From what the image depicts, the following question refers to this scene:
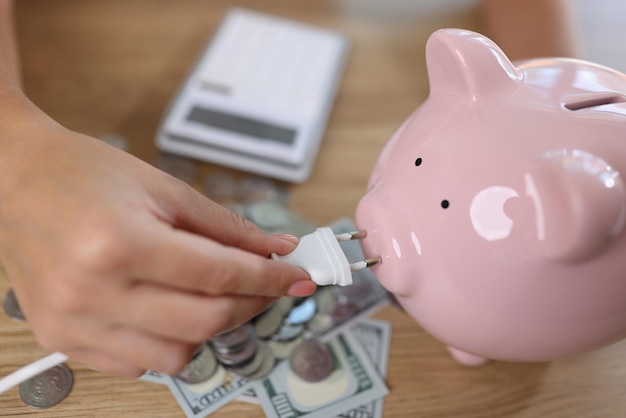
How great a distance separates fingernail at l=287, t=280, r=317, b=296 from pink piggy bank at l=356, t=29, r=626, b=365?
0.07m

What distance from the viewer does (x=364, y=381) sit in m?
0.59

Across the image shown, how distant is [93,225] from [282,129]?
1.40 feet

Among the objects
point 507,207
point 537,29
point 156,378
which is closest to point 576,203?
point 507,207

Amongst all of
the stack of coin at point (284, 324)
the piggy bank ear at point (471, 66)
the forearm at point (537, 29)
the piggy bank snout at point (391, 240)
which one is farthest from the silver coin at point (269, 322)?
the forearm at point (537, 29)

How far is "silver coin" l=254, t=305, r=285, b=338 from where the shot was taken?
598 millimetres

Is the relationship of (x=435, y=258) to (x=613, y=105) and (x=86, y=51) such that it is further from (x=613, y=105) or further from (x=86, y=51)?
(x=86, y=51)

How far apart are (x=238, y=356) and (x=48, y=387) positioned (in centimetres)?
17

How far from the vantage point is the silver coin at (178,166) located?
0.74m

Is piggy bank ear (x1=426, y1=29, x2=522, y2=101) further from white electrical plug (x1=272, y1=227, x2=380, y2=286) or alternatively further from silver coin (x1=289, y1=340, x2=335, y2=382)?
silver coin (x1=289, y1=340, x2=335, y2=382)

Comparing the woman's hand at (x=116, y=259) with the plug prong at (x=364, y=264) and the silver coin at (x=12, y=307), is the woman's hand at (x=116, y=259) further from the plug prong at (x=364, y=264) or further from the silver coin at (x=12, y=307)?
the silver coin at (x=12, y=307)

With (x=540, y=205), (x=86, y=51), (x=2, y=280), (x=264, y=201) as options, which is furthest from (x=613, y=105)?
(x=86, y=51)

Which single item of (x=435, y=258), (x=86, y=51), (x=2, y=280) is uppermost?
(x=435, y=258)

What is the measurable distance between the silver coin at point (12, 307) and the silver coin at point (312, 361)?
269 millimetres

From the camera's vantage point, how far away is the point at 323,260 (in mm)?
472
